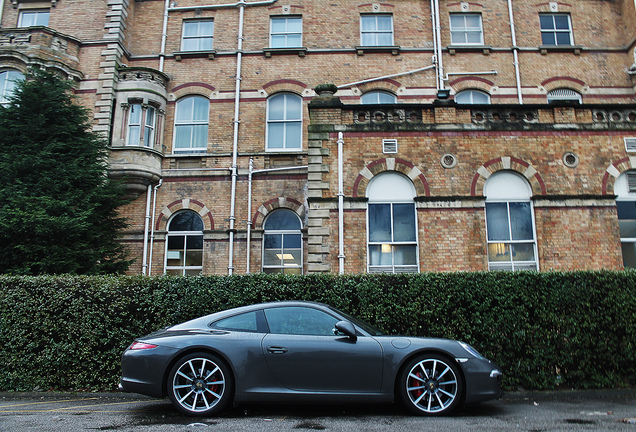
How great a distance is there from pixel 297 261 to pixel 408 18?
1056 centimetres

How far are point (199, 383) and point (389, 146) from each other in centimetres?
859

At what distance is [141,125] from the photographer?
57.6 ft

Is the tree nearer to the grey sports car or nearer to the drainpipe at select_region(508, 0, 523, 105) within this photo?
the grey sports car

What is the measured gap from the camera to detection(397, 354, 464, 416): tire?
580 centimetres

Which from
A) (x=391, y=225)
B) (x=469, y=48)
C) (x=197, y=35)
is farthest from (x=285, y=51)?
(x=391, y=225)

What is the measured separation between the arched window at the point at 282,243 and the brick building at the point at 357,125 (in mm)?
51

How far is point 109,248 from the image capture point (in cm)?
1421

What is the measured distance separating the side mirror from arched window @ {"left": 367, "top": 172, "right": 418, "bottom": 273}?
6.51 meters

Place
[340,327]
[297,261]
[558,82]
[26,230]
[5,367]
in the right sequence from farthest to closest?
1. [558,82]
2. [297,261]
3. [26,230]
4. [5,367]
5. [340,327]

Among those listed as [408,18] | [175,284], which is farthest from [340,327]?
[408,18]

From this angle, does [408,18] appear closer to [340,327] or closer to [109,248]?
[109,248]

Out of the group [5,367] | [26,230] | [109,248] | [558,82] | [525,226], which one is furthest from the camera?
[558,82]

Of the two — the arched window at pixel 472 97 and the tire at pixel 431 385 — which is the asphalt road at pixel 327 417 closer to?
the tire at pixel 431 385

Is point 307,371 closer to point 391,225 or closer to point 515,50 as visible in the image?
point 391,225
